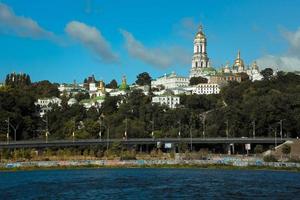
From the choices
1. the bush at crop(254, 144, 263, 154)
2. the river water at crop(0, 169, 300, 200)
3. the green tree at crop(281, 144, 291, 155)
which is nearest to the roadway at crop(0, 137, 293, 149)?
the bush at crop(254, 144, 263, 154)

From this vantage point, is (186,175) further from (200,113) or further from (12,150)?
(200,113)

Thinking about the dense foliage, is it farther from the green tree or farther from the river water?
the river water

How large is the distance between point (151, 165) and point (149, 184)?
25.4 meters

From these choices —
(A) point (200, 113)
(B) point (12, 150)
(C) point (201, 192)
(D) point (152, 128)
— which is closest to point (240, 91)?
(A) point (200, 113)

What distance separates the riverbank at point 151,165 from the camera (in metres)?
79.9

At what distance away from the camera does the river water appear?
50.2 metres

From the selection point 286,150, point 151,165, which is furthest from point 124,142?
point 286,150

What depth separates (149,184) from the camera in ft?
193

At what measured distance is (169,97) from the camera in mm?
197250

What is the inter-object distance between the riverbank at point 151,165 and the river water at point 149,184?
450 cm

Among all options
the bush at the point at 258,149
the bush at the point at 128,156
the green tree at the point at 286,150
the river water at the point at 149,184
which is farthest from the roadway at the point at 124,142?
the river water at the point at 149,184

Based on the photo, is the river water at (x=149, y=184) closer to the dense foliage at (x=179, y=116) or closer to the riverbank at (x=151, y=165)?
the riverbank at (x=151, y=165)

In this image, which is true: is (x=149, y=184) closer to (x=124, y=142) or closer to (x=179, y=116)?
(x=124, y=142)

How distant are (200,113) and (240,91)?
18.3m
